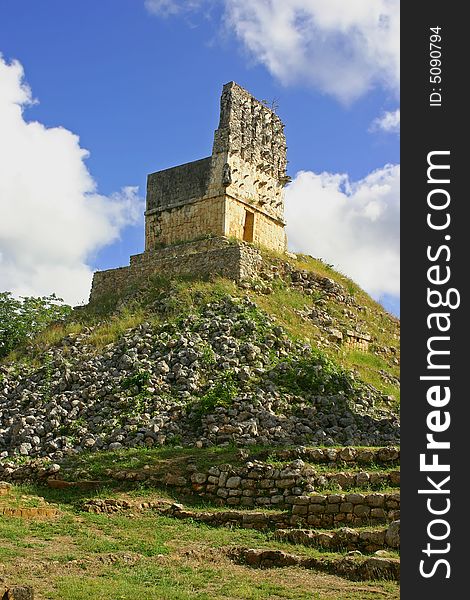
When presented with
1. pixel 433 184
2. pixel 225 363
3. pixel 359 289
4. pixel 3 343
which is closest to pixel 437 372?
pixel 433 184

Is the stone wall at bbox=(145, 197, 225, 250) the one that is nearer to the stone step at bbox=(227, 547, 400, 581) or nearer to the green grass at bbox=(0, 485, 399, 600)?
the green grass at bbox=(0, 485, 399, 600)

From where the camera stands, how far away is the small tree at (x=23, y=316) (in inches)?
1115

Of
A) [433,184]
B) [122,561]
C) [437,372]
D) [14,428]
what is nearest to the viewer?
[437,372]

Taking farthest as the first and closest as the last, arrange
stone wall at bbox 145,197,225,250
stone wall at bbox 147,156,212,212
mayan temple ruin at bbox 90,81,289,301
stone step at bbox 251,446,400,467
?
stone wall at bbox 147,156,212,212, stone wall at bbox 145,197,225,250, mayan temple ruin at bbox 90,81,289,301, stone step at bbox 251,446,400,467

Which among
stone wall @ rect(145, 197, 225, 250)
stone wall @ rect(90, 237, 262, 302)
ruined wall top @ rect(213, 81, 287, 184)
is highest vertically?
ruined wall top @ rect(213, 81, 287, 184)

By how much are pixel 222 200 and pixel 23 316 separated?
12239 mm

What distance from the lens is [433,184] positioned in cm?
713

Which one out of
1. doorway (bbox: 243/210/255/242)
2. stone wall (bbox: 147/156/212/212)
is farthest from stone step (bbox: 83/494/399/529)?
stone wall (bbox: 147/156/212/212)

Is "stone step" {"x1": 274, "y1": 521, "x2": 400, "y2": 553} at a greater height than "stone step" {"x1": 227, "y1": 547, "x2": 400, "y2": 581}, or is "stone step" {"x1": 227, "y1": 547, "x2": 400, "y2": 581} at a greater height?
"stone step" {"x1": 274, "y1": 521, "x2": 400, "y2": 553}

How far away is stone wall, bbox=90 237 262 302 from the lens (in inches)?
781

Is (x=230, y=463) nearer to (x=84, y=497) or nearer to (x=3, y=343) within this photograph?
(x=84, y=497)

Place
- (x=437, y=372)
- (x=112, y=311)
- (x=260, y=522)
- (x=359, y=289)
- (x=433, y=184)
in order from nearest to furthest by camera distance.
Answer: (x=437, y=372), (x=433, y=184), (x=260, y=522), (x=112, y=311), (x=359, y=289)

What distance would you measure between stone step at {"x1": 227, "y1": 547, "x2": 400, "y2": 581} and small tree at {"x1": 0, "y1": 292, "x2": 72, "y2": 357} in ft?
64.9

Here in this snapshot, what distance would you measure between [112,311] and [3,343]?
339 inches
